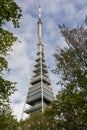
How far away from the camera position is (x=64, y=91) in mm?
31328

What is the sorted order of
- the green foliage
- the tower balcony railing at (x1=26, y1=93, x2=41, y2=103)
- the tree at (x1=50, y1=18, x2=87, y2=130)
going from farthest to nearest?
the tower balcony railing at (x1=26, y1=93, x2=41, y2=103), the tree at (x1=50, y1=18, x2=87, y2=130), the green foliage

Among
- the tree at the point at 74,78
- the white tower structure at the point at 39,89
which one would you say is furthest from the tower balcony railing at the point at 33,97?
the tree at the point at 74,78

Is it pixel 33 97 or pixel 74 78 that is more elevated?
pixel 33 97

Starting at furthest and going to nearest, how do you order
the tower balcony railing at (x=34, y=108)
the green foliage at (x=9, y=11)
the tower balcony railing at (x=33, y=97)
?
the tower balcony railing at (x=33, y=97)
the tower balcony railing at (x=34, y=108)
the green foliage at (x=9, y=11)

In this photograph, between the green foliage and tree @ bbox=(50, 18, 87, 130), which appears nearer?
the green foliage

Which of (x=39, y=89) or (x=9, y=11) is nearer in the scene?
(x=9, y=11)

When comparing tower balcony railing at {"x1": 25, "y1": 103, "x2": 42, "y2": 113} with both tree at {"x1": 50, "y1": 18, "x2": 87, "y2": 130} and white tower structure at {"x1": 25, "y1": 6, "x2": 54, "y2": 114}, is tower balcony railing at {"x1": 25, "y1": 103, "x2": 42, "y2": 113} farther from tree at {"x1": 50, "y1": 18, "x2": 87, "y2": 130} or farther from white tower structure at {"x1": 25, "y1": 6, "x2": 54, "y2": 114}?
tree at {"x1": 50, "y1": 18, "x2": 87, "y2": 130}

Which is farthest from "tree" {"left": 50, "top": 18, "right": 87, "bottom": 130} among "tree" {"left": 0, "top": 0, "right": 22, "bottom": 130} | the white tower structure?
the white tower structure

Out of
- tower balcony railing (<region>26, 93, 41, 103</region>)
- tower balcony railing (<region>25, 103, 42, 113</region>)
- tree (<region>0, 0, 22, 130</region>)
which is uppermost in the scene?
tower balcony railing (<region>26, 93, 41, 103</region>)

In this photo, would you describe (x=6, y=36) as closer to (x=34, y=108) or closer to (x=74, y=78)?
(x=74, y=78)

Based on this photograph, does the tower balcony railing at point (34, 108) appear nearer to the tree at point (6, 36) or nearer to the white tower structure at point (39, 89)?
the white tower structure at point (39, 89)

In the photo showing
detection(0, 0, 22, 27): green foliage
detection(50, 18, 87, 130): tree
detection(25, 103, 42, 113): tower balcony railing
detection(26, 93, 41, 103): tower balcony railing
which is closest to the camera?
detection(0, 0, 22, 27): green foliage

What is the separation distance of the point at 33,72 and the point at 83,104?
13879 cm

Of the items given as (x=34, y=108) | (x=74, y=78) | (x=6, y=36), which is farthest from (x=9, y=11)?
(x=34, y=108)
